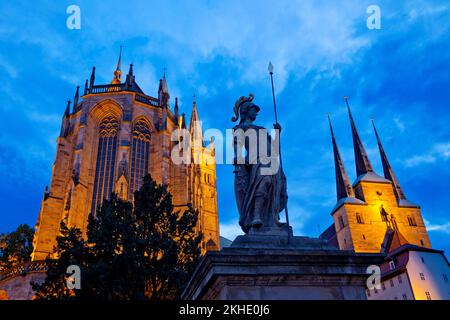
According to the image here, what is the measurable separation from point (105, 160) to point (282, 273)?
30.2 metres

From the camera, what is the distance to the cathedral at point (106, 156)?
94.6 feet

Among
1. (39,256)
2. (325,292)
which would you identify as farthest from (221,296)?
(39,256)

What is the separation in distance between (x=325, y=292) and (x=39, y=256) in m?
27.3

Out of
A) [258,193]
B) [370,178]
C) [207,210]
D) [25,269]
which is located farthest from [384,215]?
[258,193]

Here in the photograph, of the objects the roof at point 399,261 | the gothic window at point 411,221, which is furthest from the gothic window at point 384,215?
the roof at point 399,261

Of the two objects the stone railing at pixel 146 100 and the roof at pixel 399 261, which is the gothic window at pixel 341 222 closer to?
the roof at pixel 399 261

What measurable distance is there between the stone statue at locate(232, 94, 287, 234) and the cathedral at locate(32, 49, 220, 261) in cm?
2316

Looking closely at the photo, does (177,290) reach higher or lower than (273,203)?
higher

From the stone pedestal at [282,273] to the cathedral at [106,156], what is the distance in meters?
24.4

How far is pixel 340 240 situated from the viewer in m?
51.6

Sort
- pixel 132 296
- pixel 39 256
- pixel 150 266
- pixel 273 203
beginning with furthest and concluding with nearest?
pixel 39 256 → pixel 150 266 → pixel 132 296 → pixel 273 203

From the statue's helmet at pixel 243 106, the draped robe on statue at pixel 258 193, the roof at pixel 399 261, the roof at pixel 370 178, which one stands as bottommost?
the draped robe on statue at pixel 258 193

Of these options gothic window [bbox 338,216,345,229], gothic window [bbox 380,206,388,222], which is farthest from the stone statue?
gothic window [bbox 380,206,388,222]

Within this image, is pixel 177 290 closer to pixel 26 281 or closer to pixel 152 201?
pixel 152 201
